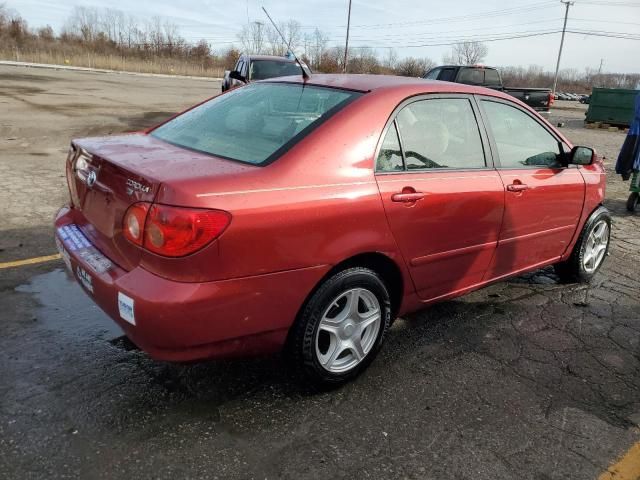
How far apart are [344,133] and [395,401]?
4.58 feet

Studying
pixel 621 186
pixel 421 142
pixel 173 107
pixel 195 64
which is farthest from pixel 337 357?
pixel 195 64

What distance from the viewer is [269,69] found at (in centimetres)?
1256

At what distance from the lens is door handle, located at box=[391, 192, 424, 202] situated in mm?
2713

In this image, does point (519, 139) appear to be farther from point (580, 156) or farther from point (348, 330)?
point (348, 330)

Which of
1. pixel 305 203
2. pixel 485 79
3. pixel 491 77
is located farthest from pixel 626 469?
pixel 491 77

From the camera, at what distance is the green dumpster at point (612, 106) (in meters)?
19.1

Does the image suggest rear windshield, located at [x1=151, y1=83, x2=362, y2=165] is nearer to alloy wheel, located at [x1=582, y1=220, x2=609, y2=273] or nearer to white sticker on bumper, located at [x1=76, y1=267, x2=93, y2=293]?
white sticker on bumper, located at [x1=76, y1=267, x2=93, y2=293]

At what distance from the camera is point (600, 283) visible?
15.1 ft

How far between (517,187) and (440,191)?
786mm

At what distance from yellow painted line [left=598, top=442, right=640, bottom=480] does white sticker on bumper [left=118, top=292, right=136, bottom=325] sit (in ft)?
6.96

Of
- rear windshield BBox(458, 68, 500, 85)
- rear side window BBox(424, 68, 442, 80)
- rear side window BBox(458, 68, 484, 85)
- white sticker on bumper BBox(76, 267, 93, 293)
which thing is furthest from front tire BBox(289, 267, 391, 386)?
rear side window BBox(424, 68, 442, 80)

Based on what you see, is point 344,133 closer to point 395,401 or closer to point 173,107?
point 395,401

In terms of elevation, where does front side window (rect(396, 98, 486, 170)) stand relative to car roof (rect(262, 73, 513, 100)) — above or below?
below

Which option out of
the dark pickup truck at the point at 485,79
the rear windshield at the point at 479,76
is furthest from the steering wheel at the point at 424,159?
the rear windshield at the point at 479,76
